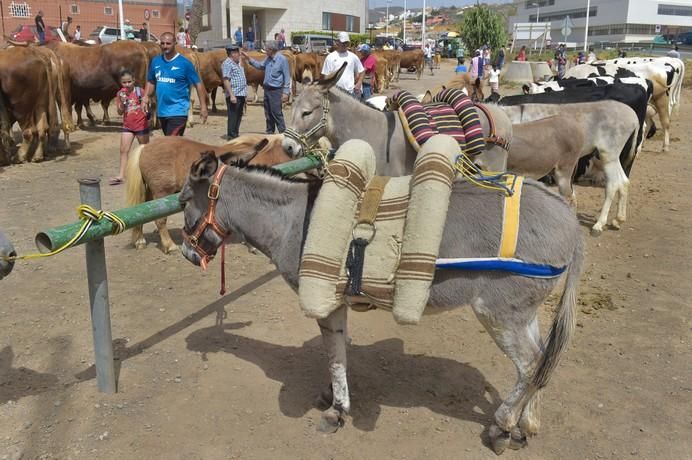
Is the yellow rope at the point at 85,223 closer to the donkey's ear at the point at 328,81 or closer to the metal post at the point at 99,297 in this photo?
the metal post at the point at 99,297

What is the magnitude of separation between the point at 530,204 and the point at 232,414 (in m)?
2.05

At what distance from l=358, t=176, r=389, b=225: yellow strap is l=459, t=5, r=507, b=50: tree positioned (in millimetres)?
35555

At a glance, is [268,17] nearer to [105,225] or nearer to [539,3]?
[105,225]

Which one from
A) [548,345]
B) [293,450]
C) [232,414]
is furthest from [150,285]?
[548,345]

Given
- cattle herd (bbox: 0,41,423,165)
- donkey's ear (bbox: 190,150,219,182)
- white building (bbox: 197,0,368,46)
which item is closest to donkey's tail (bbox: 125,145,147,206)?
cattle herd (bbox: 0,41,423,165)

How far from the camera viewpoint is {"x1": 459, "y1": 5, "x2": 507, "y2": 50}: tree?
35.5 meters

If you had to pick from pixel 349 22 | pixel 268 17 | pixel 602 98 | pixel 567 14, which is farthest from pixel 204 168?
pixel 567 14

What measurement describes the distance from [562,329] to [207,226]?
1.95 m

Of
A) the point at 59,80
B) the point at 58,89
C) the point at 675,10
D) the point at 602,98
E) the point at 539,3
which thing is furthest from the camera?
the point at 539,3

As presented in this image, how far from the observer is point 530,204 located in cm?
286

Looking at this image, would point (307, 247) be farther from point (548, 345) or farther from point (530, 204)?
point (548, 345)

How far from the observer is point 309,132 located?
5730mm

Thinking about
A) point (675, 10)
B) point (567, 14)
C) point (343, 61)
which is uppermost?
point (567, 14)

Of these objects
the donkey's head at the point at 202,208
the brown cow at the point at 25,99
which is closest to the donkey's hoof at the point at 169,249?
the donkey's head at the point at 202,208
